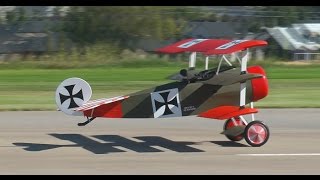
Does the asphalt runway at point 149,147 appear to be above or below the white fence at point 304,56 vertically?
below

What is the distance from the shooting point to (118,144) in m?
13.6

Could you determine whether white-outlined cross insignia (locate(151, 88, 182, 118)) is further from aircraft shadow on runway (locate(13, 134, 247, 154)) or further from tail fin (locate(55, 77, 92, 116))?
tail fin (locate(55, 77, 92, 116))

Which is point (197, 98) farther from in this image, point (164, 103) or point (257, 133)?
point (257, 133)

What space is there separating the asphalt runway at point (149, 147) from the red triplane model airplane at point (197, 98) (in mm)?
620

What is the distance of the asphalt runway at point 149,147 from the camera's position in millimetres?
11203

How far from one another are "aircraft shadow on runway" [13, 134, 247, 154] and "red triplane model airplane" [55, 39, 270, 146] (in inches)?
23.6

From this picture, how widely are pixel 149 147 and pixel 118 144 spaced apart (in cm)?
69

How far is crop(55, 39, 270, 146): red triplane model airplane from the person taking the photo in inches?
504

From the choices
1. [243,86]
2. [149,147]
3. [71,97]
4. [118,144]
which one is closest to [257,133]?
[243,86]

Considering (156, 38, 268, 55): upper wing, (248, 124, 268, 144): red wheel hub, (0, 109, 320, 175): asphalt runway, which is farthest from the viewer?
(248, 124, 268, 144): red wheel hub

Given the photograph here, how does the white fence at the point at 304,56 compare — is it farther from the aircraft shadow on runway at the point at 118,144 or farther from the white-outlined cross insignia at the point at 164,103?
the white-outlined cross insignia at the point at 164,103

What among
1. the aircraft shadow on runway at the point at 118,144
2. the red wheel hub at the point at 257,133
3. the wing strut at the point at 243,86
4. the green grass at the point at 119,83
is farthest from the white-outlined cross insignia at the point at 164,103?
the green grass at the point at 119,83

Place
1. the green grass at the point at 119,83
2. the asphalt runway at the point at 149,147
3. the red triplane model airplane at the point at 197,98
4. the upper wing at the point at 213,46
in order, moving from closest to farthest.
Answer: the asphalt runway at the point at 149,147, the upper wing at the point at 213,46, the red triplane model airplane at the point at 197,98, the green grass at the point at 119,83

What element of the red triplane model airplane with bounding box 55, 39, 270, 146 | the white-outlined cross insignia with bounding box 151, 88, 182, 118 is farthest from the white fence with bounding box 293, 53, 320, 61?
the white-outlined cross insignia with bounding box 151, 88, 182, 118
